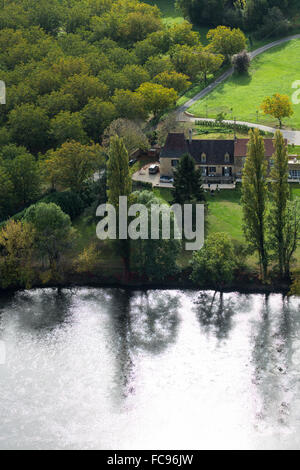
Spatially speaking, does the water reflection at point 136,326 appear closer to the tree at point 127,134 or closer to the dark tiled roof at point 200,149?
the dark tiled roof at point 200,149

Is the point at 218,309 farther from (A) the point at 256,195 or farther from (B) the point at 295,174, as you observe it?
(B) the point at 295,174

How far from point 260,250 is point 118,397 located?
35.5 metres

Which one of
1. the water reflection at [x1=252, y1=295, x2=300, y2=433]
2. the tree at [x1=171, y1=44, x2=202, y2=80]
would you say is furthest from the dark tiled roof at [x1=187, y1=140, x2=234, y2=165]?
the tree at [x1=171, y1=44, x2=202, y2=80]

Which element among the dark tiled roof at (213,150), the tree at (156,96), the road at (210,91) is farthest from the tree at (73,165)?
the road at (210,91)

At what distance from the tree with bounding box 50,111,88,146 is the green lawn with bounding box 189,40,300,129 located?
37453 mm

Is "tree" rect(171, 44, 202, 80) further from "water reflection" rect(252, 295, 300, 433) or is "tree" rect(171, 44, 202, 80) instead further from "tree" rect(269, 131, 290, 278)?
"water reflection" rect(252, 295, 300, 433)

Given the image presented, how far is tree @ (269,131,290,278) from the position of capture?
9912 cm

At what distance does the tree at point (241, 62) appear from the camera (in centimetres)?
18262

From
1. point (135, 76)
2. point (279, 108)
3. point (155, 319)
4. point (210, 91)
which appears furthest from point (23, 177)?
point (210, 91)

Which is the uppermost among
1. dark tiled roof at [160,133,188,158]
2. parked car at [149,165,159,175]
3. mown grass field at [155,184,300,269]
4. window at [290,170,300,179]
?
dark tiled roof at [160,133,188,158]

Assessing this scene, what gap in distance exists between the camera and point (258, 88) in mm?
174375

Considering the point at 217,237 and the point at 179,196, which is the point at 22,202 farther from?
the point at 217,237

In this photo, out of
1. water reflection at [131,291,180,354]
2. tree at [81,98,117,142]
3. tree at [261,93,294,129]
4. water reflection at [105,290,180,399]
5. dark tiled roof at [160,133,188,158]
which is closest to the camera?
water reflection at [105,290,180,399]

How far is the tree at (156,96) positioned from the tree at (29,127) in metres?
26.2
